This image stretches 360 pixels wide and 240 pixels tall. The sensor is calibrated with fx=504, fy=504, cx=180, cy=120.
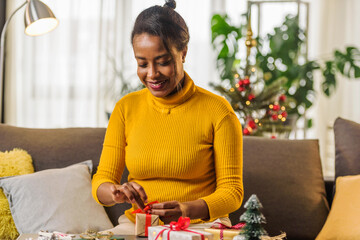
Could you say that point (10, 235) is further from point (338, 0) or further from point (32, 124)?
point (338, 0)

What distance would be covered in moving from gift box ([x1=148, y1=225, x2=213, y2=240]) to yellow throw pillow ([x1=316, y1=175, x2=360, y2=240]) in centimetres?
90

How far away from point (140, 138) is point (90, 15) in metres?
3.39

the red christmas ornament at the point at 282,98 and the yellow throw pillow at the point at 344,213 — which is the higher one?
the red christmas ornament at the point at 282,98

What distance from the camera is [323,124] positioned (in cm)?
531

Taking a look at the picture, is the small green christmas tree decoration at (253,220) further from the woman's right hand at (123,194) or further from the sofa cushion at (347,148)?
the sofa cushion at (347,148)

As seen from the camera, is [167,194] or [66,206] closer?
[167,194]

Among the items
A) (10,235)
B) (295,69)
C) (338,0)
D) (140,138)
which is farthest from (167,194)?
(338,0)

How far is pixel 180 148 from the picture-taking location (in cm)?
160

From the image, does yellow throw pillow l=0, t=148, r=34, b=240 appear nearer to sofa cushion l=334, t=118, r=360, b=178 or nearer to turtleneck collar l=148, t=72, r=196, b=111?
turtleneck collar l=148, t=72, r=196, b=111

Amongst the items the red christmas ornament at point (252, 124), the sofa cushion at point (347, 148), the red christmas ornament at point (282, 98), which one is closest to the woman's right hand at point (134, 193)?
the sofa cushion at point (347, 148)

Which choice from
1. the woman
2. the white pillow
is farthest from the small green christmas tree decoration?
the white pillow

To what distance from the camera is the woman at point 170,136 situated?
151cm

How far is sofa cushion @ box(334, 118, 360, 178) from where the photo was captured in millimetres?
2061

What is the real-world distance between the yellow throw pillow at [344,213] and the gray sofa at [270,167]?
0.09 m
